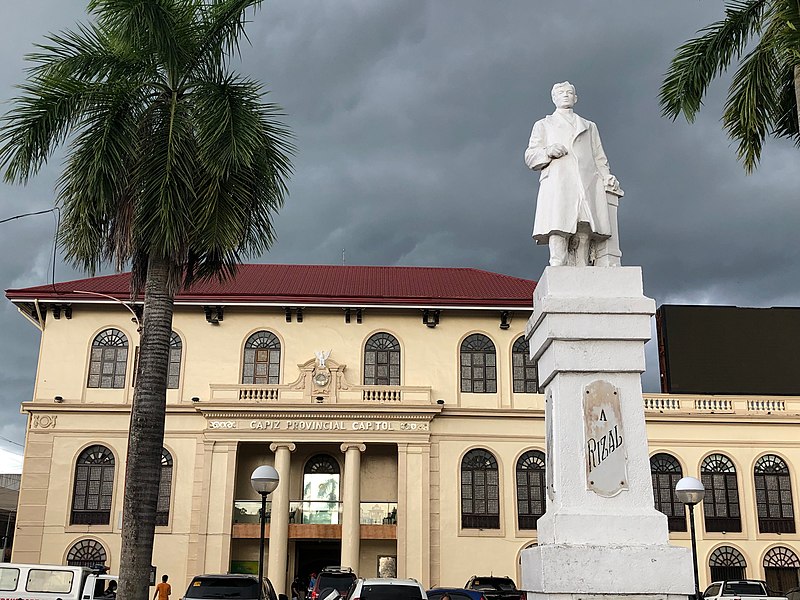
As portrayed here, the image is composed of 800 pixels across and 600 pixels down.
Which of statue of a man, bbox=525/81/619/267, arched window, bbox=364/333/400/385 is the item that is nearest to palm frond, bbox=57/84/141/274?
statue of a man, bbox=525/81/619/267

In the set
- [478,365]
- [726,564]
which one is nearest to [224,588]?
[478,365]

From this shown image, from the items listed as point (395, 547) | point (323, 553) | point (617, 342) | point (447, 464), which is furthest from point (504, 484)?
point (617, 342)

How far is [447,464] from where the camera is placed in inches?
1192

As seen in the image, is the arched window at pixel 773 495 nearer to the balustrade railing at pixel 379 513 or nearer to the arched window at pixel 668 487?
the arched window at pixel 668 487

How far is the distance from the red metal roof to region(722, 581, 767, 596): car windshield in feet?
39.2

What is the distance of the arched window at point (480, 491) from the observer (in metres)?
29.9

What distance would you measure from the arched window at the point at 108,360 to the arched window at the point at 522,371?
14.2 m

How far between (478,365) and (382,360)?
3.54 metres

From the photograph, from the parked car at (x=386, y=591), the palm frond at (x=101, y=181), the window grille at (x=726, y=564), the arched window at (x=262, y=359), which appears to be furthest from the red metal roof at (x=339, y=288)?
the parked car at (x=386, y=591)

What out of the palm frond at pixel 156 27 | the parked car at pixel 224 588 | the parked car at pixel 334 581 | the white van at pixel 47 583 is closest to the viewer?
the palm frond at pixel 156 27

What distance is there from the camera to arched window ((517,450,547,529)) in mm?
29891

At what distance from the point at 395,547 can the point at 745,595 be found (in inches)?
490

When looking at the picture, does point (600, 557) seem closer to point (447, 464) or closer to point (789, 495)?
point (447, 464)

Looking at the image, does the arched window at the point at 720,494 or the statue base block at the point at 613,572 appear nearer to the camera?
the statue base block at the point at 613,572
